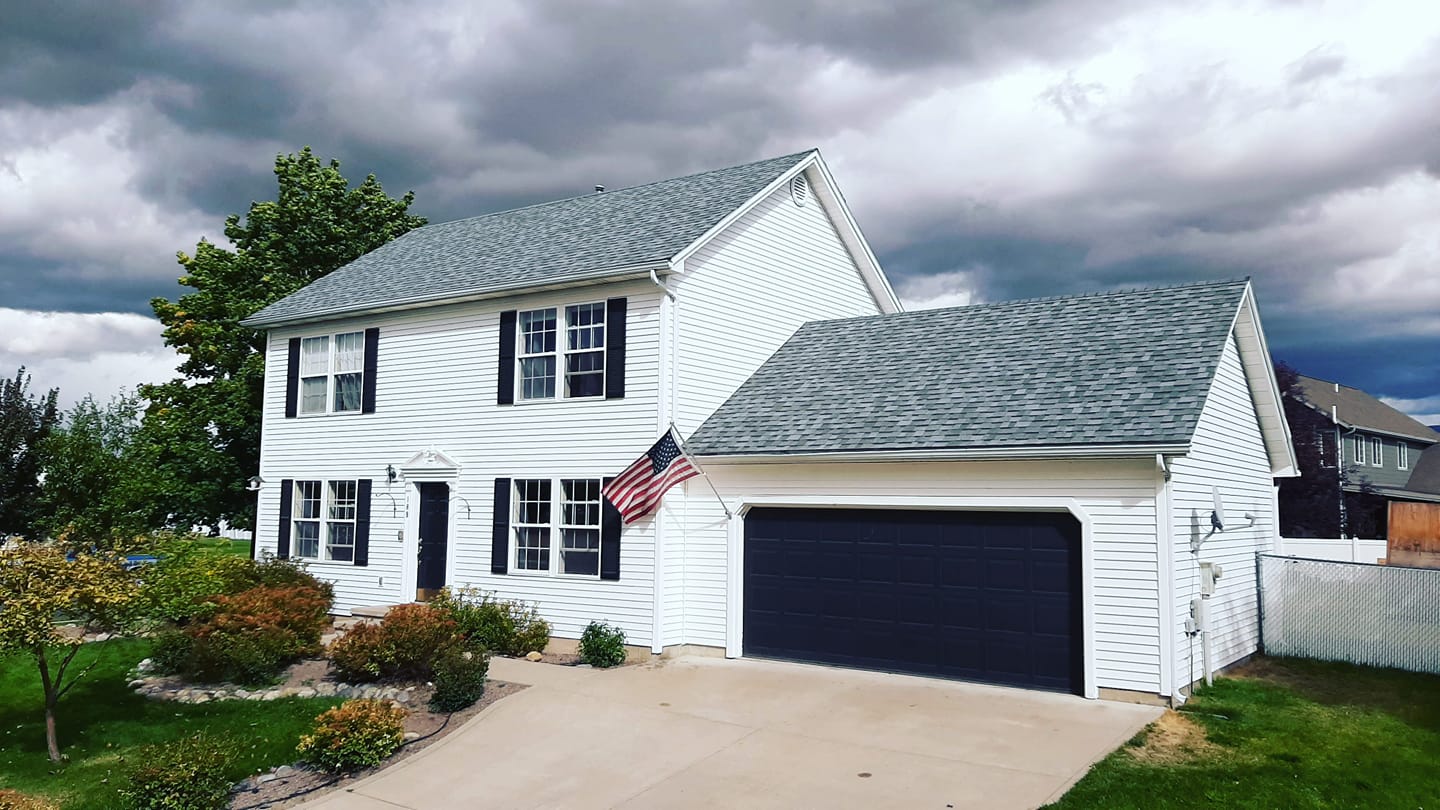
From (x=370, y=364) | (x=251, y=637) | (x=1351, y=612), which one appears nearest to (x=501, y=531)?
(x=251, y=637)

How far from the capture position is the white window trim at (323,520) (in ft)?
62.2

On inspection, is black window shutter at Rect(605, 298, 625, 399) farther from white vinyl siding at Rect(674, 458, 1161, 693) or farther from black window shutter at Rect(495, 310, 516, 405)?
white vinyl siding at Rect(674, 458, 1161, 693)

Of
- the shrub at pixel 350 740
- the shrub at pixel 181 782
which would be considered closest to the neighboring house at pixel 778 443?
the shrub at pixel 350 740

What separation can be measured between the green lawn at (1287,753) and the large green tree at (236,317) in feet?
81.5

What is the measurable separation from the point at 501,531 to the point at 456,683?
15.9 ft

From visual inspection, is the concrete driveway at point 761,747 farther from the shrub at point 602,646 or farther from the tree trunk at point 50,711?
the tree trunk at point 50,711

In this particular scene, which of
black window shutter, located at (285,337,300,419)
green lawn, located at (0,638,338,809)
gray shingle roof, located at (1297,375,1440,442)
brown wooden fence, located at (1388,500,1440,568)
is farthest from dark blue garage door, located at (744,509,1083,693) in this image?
gray shingle roof, located at (1297,375,1440,442)

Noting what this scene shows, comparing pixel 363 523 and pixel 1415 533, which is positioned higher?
pixel 363 523

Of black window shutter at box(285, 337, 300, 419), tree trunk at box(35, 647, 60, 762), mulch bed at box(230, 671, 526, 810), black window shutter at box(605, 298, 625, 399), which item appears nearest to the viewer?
mulch bed at box(230, 671, 526, 810)

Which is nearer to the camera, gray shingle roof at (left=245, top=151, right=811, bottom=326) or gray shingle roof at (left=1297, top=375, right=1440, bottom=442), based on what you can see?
gray shingle roof at (left=245, top=151, right=811, bottom=326)

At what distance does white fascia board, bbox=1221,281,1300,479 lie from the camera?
14.1m

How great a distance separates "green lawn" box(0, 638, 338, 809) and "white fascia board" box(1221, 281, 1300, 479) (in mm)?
13178

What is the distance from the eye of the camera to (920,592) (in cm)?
Result: 1322

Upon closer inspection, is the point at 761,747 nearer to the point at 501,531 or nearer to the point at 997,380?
the point at 997,380
